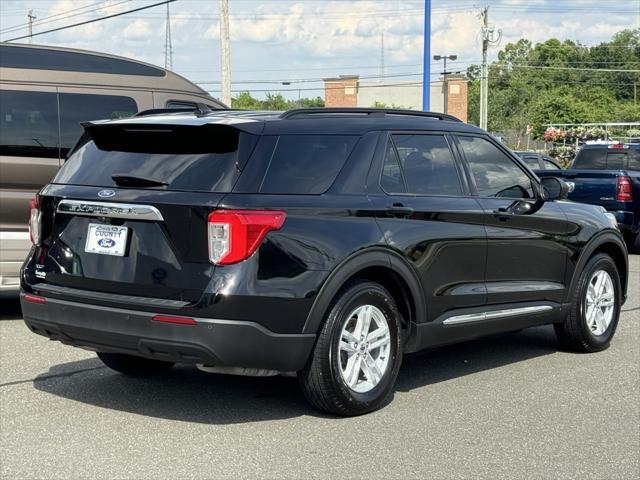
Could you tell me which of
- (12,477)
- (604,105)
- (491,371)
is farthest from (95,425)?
(604,105)

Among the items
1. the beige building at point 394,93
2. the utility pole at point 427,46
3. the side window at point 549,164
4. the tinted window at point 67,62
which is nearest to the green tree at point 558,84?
the beige building at point 394,93

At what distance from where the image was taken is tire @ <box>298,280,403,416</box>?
5.38 meters

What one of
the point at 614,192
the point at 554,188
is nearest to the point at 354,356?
the point at 554,188

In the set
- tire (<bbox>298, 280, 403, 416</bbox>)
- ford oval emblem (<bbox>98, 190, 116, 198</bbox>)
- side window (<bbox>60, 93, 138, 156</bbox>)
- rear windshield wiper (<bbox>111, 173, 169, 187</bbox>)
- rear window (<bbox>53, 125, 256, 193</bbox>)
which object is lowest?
tire (<bbox>298, 280, 403, 416</bbox>)

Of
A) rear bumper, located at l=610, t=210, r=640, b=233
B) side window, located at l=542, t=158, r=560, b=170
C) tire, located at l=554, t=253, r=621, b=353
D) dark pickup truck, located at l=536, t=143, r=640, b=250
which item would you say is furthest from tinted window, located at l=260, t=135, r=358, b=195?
side window, located at l=542, t=158, r=560, b=170

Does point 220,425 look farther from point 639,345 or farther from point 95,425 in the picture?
→ point 639,345

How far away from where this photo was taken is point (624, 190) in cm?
1504

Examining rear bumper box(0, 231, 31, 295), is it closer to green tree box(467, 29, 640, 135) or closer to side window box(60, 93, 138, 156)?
side window box(60, 93, 138, 156)

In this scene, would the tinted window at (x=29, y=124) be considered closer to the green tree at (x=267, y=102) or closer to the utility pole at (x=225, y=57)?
the utility pole at (x=225, y=57)

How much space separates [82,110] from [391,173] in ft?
13.1

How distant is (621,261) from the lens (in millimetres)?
8180

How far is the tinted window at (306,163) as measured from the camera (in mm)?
5312

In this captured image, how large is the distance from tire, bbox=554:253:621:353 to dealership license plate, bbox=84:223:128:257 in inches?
152

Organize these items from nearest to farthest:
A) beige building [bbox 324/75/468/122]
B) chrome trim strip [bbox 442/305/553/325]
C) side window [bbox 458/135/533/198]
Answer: chrome trim strip [bbox 442/305/553/325], side window [bbox 458/135/533/198], beige building [bbox 324/75/468/122]
